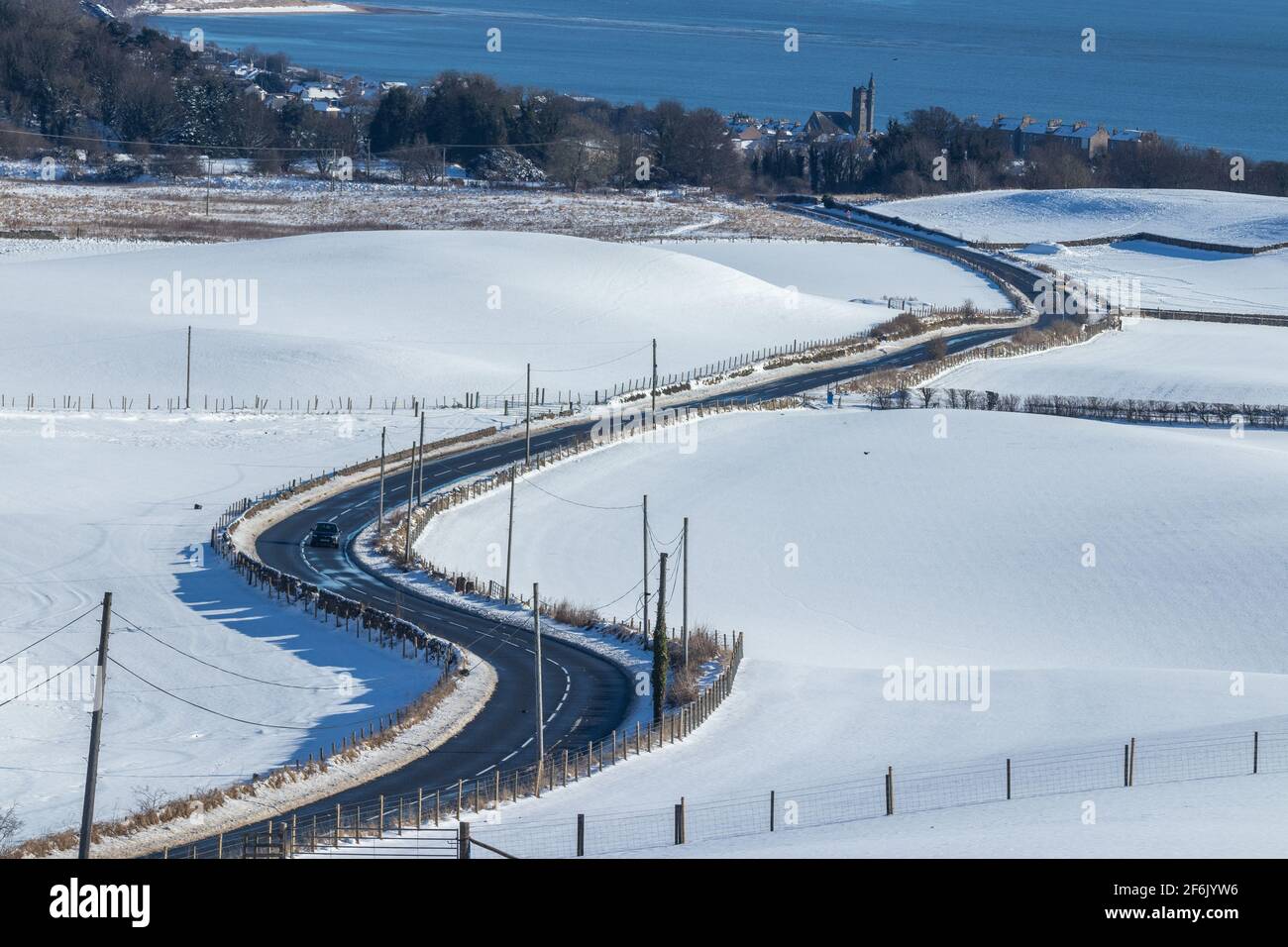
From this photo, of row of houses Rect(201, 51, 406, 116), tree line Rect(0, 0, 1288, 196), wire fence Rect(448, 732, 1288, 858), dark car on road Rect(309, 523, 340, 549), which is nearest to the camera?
wire fence Rect(448, 732, 1288, 858)

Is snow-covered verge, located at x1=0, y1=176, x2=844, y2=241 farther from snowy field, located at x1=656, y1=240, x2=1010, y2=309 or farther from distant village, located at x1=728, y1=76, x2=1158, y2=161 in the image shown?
distant village, located at x1=728, y1=76, x2=1158, y2=161

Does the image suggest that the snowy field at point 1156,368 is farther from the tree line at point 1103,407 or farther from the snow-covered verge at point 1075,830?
the snow-covered verge at point 1075,830

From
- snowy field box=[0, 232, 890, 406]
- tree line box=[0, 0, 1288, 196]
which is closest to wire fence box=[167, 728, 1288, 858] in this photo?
snowy field box=[0, 232, 890, 406]

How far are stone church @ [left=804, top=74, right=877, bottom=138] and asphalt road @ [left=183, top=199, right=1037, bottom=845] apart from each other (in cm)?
13458

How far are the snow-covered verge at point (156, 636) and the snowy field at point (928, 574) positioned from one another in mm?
6490

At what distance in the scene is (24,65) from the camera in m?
143

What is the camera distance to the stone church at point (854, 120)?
18350 centimetres

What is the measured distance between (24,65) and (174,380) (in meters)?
91.2

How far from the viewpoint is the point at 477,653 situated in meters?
34.8

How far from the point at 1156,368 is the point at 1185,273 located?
34.9 meters

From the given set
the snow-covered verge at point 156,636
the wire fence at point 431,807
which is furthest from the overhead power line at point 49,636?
the wire fence at point 431,807

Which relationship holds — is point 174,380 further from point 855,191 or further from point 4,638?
point 855,191

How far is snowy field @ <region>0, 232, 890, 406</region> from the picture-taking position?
6550 cm
